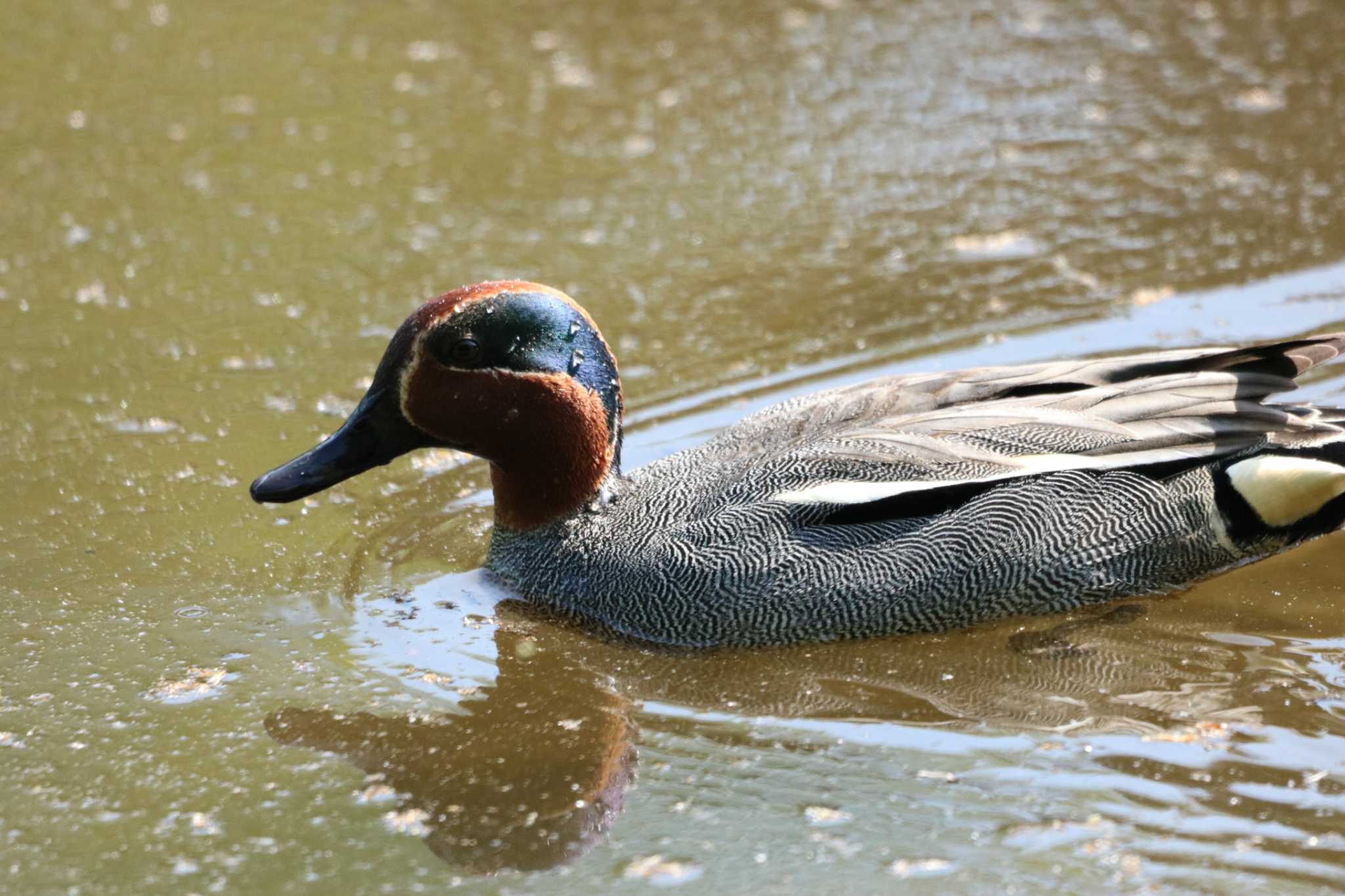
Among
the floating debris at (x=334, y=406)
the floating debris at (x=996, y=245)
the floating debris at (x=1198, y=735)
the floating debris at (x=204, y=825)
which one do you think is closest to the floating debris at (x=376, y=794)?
the floating debris at (x=204, y=825)

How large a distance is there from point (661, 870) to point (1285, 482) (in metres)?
2.47

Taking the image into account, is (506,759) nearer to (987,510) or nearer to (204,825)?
(204,825)

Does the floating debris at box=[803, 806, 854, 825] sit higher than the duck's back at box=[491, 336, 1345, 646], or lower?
lower

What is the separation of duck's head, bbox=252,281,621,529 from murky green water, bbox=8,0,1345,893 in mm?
410

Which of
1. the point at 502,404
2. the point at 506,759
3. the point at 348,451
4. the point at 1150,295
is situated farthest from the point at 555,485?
the point at 1150,295

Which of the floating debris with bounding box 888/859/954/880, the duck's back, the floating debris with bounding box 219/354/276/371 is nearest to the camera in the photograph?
the floating debris with bounding box 888/859/954/880

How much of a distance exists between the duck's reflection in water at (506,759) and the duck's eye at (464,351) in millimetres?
977

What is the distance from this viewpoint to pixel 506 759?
449cm

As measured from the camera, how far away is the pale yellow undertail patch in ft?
16.8

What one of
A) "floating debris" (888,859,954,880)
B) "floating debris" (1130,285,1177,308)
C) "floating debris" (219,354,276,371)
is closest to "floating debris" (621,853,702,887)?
"floating debris" (888,859,954,880)

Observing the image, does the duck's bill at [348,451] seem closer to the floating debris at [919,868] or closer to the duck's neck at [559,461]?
the duck's neck at [559,461]

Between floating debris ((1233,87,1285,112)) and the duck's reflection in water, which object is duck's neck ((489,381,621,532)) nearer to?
the duck's reflection in water

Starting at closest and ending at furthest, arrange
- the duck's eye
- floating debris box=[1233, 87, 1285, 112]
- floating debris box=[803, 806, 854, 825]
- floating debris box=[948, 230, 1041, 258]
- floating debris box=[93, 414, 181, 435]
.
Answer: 1. floating debris box=[803, 806, 854, 825]
2. the duck's eye
3. floating debris box=[93, 414, 181, 435]
4. floating debris box=[948, 230, 1041, 258]
5. floating debris box=[1233, 87, 1285, 112]

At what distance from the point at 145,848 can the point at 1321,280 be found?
Answer: 18.3 feet
